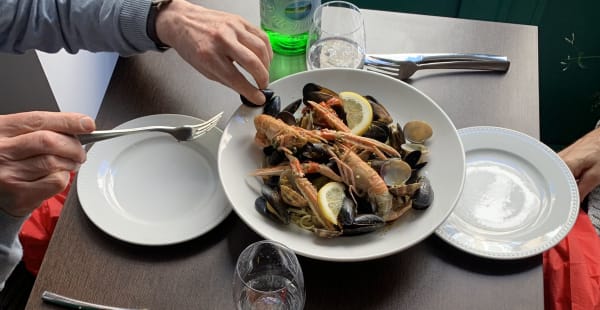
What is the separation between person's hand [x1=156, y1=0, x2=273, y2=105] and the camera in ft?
3.78

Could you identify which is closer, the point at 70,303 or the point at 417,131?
the point at 70,303

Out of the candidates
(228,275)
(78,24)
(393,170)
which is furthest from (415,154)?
(78,24)

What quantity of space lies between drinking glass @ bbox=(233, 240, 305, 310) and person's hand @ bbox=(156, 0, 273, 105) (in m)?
0.36

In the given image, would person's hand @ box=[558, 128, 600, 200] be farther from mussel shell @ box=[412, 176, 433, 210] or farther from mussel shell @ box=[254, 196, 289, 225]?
mussel shell @ box=[254, 196, 289, 225]

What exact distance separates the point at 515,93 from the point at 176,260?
83 centimetres

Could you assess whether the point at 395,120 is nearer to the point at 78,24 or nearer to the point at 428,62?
the point at 428,62

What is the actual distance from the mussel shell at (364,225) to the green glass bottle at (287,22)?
1.78 ft

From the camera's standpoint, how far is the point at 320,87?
1.20 m

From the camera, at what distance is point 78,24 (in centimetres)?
126

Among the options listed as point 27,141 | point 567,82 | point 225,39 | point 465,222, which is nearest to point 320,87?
point 225,39

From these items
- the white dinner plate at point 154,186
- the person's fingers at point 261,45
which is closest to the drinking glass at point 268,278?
the white dinner plate at point 154,186

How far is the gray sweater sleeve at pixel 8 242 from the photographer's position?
1.07 meters

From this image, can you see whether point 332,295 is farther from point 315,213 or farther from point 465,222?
point 465,222

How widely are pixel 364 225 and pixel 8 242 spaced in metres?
0.65
